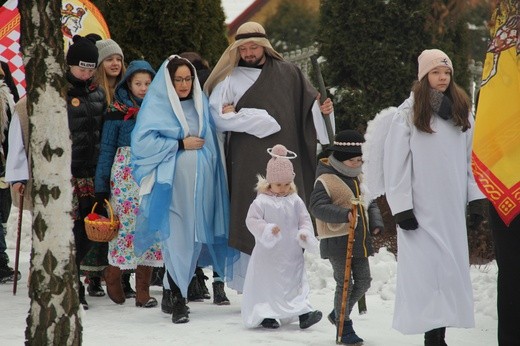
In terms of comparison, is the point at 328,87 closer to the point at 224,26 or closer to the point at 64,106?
the point at 224,26

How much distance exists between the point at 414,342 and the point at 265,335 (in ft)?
3.19

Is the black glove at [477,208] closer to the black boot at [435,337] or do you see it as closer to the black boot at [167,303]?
the black boot at [435,337]

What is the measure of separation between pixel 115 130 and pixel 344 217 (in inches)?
89.8

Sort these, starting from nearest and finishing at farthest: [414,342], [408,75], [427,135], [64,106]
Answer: [64,106] → [427,135] → [414,342] → [408,75]

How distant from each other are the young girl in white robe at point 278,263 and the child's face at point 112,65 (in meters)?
2.14

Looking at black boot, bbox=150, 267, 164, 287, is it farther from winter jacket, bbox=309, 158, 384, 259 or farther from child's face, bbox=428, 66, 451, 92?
child's face, bbox=428, 66, 451, 92

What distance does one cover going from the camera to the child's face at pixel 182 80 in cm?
874

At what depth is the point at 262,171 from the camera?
29.5ft

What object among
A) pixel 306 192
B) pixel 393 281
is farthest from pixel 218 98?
Result: pixel 393 281

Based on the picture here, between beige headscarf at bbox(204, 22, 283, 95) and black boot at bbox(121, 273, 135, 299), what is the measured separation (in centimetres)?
172

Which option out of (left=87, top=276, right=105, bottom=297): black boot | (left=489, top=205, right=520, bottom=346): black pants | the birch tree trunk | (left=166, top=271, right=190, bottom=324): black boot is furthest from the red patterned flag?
(left=489, top=205, right=520, bottom=346): black pants

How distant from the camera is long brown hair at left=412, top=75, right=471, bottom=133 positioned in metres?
7.18

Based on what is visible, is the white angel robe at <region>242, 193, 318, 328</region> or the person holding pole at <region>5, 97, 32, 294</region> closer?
the white angel robe at <region>242, 193, 318, 328</region>

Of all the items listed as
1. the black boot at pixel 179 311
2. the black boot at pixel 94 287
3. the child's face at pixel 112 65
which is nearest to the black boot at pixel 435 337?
the black boot at pixel 179 311
